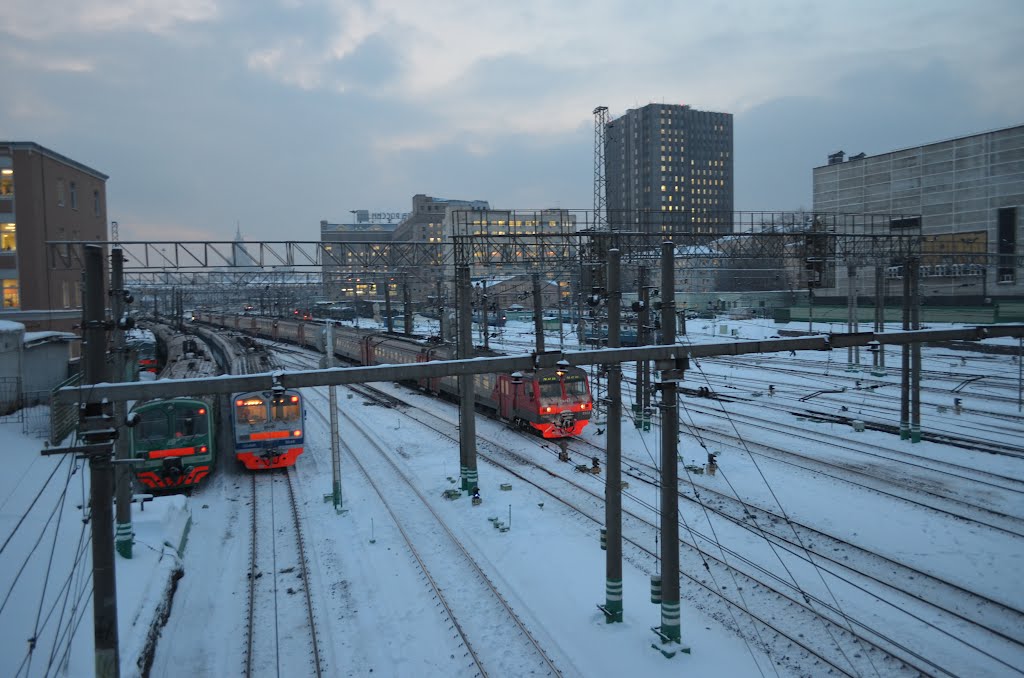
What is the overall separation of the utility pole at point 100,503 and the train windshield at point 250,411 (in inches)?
435

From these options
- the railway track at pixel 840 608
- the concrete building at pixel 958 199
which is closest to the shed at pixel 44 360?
the railway track at pixel 840 608

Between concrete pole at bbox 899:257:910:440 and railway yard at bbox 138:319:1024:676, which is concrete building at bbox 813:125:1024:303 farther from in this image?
railway yard at bbox 138:319:1024:676

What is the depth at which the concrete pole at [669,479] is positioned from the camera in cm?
803

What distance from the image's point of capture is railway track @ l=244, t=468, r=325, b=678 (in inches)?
329

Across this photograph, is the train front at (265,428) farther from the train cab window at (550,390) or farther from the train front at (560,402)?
the train cab window at (550,390)

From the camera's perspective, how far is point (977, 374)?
3139 cm

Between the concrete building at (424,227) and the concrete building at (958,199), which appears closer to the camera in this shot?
the concrete building at (958,199)

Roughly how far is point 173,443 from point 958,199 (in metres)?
52.9

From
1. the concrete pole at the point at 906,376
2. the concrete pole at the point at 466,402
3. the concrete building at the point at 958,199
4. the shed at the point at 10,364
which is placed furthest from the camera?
the concrete building at the point at 958,199

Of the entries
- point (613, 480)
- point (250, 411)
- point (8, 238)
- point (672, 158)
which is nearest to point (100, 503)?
point (613, 480)

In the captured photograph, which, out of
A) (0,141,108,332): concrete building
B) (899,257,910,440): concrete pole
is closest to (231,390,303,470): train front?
(0,141,108,332): concrete building

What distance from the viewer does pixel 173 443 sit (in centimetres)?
1488

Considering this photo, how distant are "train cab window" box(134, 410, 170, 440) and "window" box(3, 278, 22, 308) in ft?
61.2

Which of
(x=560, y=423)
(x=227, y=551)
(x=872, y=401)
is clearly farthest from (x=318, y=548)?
(x=872, y=401)
